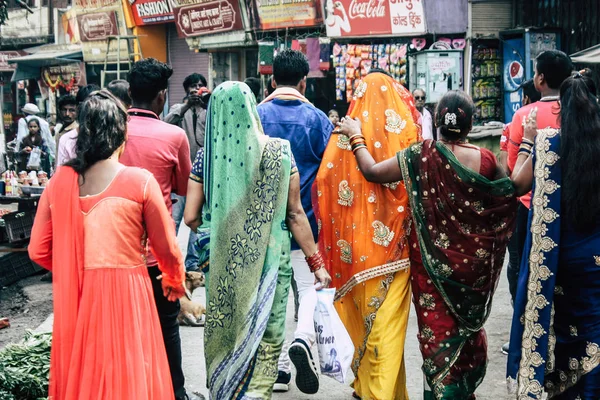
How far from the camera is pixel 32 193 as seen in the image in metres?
8.97

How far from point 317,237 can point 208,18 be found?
51.9 ft

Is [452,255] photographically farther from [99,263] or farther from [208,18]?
[208,18]

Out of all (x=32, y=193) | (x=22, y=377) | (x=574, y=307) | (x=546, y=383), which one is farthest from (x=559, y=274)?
(x=32, y=193)

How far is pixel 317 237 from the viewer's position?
5.04 metres

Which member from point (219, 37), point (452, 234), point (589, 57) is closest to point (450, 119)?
point (452, 234)

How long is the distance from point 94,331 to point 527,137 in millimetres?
2330

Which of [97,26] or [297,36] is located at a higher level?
[97,26]

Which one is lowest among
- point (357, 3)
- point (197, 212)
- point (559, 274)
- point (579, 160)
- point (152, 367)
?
point (152, 367)

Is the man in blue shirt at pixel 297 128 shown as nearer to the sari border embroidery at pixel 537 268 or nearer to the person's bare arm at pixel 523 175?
the person's bare arm at pixel 523 175

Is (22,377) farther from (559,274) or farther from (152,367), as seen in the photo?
(559,274)

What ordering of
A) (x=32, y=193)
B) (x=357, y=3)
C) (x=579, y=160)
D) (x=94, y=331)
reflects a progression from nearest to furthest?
1. (x=94, y=331)
2. (x=579, y=160)
3. (x=32, y=193)
4. (x=357, y=3)

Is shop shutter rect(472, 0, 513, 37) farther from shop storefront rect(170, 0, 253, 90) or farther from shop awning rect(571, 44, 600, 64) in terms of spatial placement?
shop storefront rect(170, 0, 253, 90)

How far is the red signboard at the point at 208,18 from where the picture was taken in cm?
1919

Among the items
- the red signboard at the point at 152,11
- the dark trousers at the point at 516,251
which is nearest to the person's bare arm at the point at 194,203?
the dark trousers at the point at 516,251
